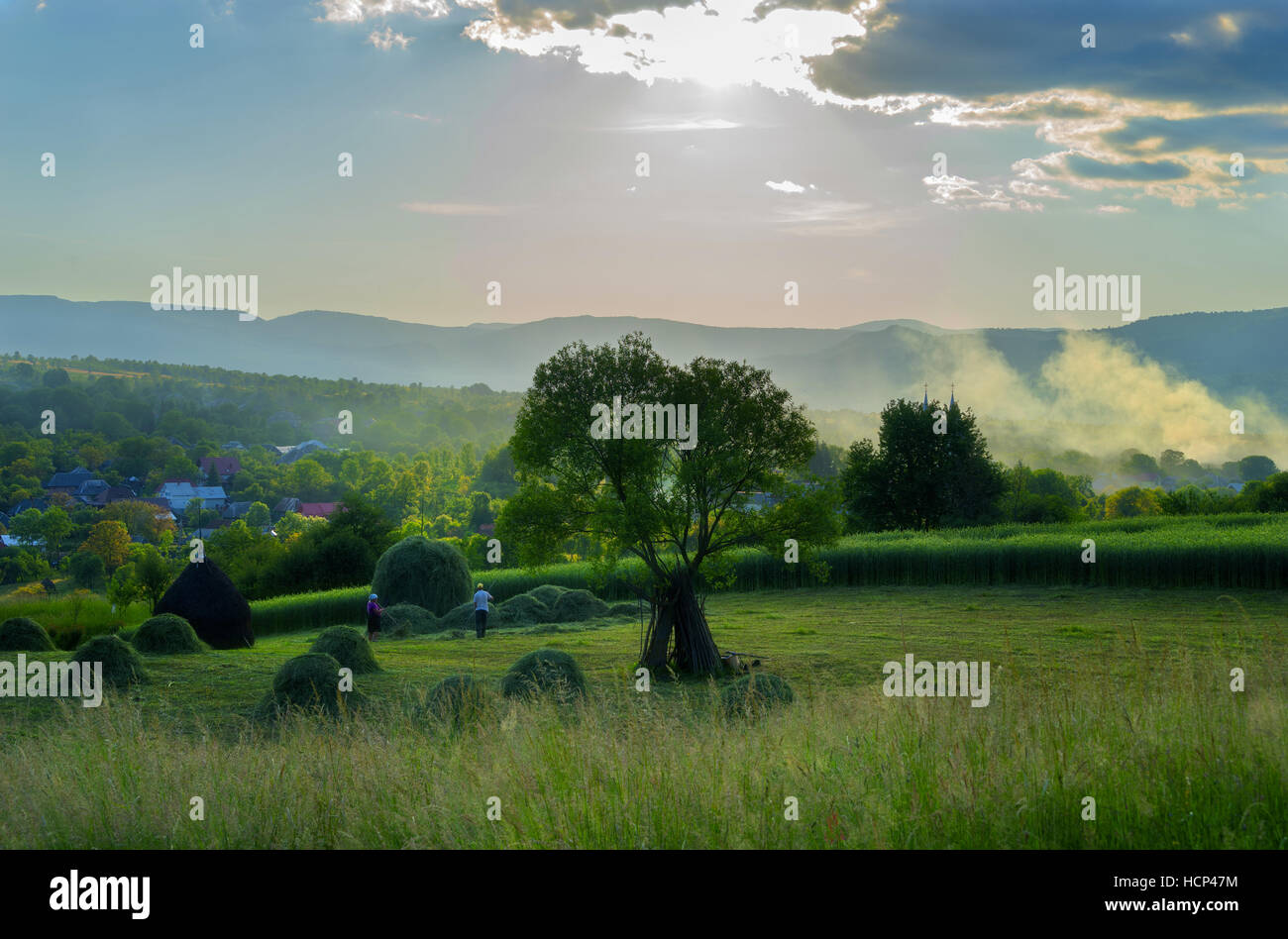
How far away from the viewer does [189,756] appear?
294 inches

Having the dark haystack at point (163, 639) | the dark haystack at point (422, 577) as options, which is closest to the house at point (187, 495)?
the dark haystack at point (422, 577)

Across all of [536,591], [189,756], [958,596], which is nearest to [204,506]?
[536,591]

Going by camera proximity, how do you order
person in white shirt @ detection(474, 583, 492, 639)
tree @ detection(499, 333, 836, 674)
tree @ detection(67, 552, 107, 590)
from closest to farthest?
tree @ detection(499, 333, 836, 674)
person in white shirt @ detection(474, 583, 492, 639)
tree @ detection(67, 552, 107, 590)

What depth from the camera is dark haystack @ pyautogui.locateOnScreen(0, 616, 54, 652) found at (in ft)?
68.7

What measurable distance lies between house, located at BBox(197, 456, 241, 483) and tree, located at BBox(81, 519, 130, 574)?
170 feet

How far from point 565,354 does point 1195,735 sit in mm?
14606

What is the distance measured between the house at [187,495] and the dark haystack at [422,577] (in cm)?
10736

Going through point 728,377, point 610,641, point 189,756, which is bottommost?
point 610,641

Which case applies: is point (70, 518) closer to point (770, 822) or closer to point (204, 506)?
point (204, 506)

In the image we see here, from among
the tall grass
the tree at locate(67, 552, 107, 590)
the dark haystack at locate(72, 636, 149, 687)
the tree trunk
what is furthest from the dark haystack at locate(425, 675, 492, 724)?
the tree at locate(67, 552, 107, 590)

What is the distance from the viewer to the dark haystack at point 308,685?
13914 mm

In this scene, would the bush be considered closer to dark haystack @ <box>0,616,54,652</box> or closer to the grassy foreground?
dark haystack @ <box>0,616,54,652</box>

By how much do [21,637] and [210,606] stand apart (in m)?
7.49
